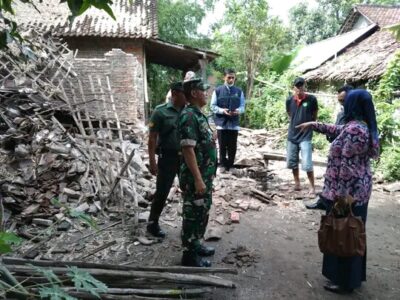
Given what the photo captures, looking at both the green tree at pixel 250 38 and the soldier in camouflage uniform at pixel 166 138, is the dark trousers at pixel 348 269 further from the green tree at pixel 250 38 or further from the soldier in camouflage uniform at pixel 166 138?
the green tree at pixel 250 38

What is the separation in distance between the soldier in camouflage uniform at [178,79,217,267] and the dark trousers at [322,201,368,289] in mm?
1181

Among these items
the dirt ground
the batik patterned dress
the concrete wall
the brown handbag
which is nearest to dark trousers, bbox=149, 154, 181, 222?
the dirt ground

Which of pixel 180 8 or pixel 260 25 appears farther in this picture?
pixel 180 8

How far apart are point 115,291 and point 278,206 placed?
3.72 metres

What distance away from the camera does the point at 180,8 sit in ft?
79.4

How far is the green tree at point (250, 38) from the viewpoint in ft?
53.9

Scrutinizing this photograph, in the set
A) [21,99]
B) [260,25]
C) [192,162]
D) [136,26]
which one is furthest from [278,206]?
[260,25]

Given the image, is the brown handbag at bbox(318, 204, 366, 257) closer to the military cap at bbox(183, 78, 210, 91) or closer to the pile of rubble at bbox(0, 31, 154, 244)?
the military cap at bbox(183, 78, 210, 91)

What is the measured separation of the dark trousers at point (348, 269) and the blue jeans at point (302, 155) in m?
2.72

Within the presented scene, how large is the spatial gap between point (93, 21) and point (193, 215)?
13.0 meters

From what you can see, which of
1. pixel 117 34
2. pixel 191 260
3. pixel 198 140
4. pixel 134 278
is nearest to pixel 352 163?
pixel 198 140

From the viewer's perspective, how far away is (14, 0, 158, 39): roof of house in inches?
535

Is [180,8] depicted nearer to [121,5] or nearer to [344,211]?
[121,5]

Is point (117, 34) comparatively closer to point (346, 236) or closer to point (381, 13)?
point (346, 236)
